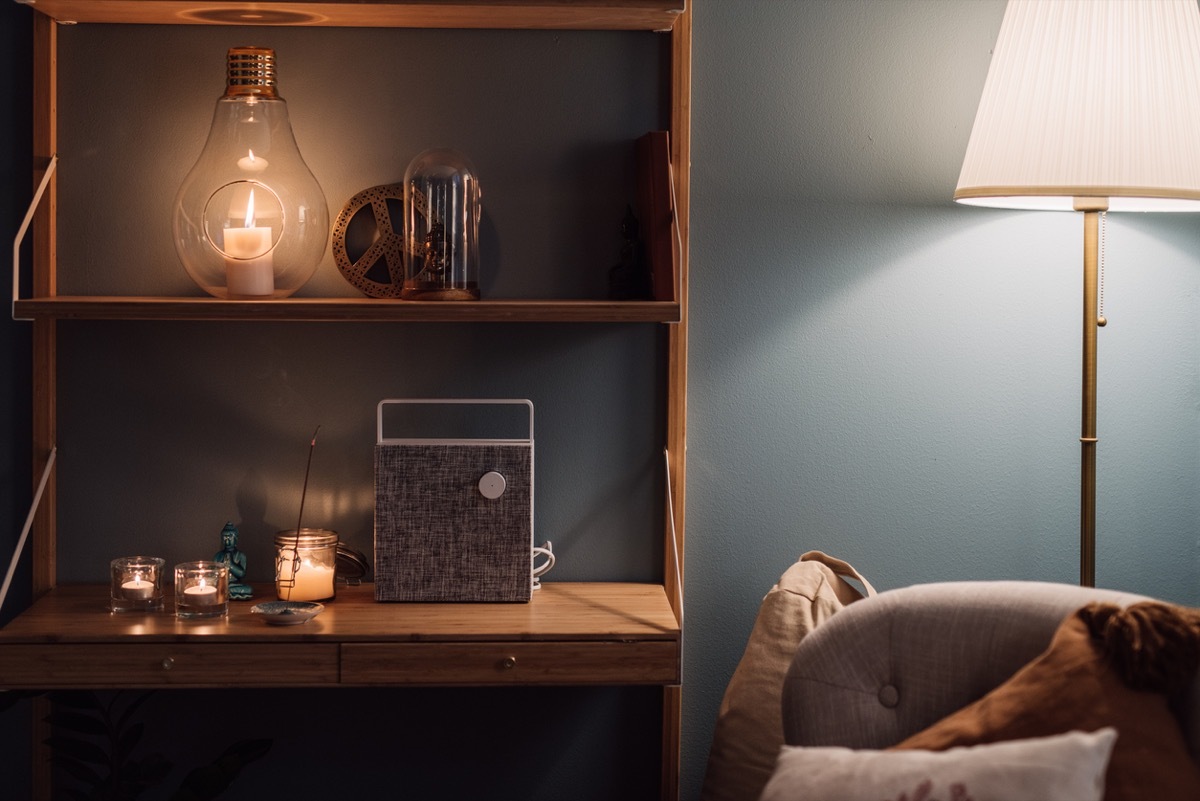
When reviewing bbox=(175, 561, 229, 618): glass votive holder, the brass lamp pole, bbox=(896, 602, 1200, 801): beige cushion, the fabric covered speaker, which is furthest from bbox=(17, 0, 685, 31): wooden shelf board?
bbox=(896, 602, 1200, 801): beige cushion

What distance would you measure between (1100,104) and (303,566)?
1364 millimetres

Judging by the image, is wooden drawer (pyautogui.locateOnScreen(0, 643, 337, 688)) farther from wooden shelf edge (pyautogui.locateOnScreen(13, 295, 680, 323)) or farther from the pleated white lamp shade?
the pleated white lamp shade

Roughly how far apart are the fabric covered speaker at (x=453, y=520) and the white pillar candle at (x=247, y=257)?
27cm

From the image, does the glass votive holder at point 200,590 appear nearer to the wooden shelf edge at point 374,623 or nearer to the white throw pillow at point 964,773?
the wooden shelf edge at point 374,623

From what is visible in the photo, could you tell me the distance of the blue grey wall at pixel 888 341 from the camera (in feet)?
6.42

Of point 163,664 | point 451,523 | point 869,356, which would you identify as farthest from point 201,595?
point 869,356

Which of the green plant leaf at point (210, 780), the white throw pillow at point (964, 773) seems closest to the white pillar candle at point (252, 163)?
the green plant leaf at point (210, 780)

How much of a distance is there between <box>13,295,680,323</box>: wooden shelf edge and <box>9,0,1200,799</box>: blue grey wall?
0.81 feet

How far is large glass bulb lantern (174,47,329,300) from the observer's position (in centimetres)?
175

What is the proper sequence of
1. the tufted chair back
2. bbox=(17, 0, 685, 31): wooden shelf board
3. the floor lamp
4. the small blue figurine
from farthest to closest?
the small blue figurine < bbox=(17, 0, 685, 31): wooden shelf board < the floor lamp < the tufted chair back

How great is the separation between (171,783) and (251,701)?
0.20 metres

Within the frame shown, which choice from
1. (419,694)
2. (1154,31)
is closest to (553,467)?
(419,694)

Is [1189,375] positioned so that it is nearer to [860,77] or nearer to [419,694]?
[860,77]

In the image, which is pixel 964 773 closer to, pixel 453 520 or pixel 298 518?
pixel 453 520
